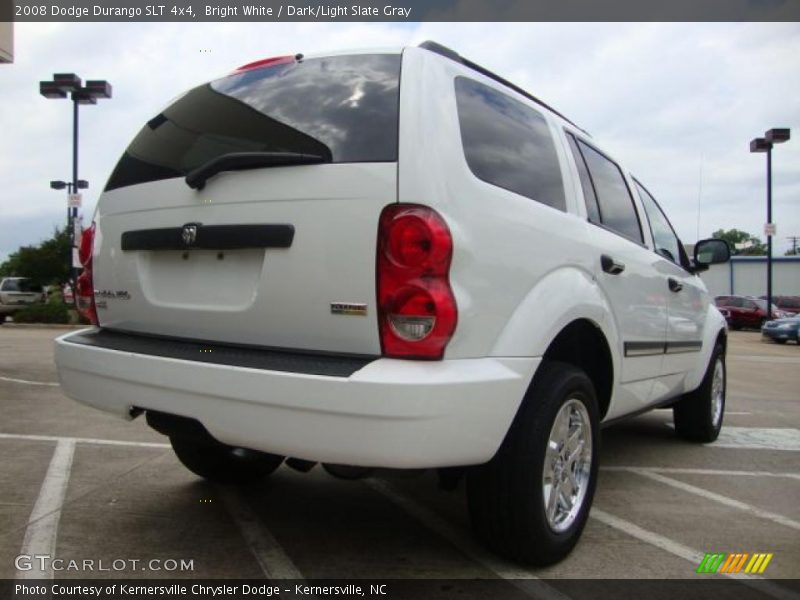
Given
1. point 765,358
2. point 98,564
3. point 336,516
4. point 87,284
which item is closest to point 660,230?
point 336,516

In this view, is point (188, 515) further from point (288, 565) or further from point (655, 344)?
point (655, 344)

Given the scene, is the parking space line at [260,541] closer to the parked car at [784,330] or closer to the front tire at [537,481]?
the front tire at [537,481]

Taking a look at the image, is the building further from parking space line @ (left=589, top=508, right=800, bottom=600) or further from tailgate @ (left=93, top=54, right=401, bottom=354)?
tailgate @ (left=93, top=54, right=401, bottom=354)

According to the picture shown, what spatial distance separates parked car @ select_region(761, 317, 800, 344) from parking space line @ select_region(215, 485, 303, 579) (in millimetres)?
21430

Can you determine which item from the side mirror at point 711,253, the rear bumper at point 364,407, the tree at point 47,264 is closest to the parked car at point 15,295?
the tree at point 47,264

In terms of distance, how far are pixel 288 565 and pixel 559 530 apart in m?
1.10

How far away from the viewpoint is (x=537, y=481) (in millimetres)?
2605

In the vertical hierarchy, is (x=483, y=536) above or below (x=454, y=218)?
below

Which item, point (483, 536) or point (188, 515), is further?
point (188, 515)

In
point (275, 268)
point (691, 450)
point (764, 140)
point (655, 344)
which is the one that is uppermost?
point (764, 140)

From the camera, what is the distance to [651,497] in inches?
156

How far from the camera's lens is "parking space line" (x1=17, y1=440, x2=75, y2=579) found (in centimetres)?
285

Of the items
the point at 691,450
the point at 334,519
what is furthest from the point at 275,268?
the point at 691,450

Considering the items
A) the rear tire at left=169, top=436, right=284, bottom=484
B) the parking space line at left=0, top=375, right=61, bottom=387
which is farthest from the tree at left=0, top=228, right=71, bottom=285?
the rear tire at left=169, top=436, right=284, bottom=484
